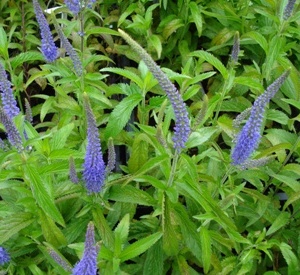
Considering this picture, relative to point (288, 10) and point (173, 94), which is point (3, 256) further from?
point (288, 10)

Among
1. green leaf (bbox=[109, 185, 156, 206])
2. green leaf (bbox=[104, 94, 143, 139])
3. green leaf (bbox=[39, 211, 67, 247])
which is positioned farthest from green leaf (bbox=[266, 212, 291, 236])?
green leaf (bbox=[39, 211, 67, 247])


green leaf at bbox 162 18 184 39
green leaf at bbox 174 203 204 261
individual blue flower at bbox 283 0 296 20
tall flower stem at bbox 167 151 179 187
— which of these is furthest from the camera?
green leaf at bbox 162 18 184 39

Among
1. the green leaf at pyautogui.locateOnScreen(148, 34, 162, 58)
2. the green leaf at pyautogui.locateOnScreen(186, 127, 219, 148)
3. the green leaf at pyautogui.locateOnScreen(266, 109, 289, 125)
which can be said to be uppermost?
the green leaf at pyautogui.locateOnScreen(186, 127, 219, 148)

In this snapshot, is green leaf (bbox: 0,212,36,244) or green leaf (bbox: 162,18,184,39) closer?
green leaf (bbox: 0,212,36,244)

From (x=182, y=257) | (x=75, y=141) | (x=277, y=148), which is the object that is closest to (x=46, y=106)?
(x=75, y=141)

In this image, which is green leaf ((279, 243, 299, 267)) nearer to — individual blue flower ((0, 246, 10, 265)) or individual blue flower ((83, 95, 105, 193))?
individual blue flower ((83, 95, 105, 193))

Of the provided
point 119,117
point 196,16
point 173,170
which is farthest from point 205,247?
point 196,16

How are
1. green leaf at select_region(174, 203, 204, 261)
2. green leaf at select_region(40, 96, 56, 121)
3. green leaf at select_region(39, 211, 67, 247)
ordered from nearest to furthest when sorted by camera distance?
1. green leaf at select_region(39, 211, 67, 247)
2. green leaf at select_region(174, 203, 204, 261)
3. green leaf at select_region(40, 96, 56, 121)
